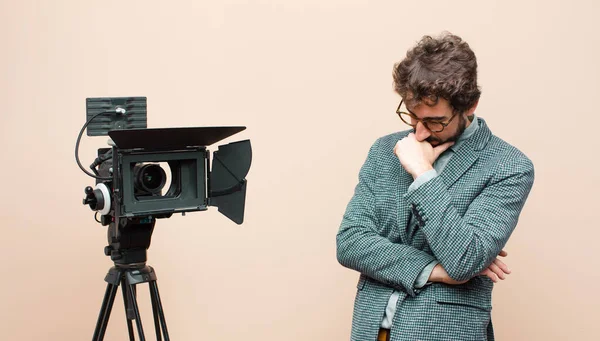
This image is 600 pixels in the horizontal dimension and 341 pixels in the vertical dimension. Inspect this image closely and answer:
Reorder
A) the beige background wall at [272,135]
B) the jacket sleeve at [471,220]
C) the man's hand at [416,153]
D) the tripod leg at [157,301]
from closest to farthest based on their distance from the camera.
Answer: the jacket sleeve at [471,220], the man's hand at [416,153], the tripod leg at [157,301], the beige background wall at [272,135]

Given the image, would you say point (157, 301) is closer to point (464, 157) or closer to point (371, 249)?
point (371, 249)

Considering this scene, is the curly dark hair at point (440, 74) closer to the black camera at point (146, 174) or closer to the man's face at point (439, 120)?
the man's face at point (439, 120)

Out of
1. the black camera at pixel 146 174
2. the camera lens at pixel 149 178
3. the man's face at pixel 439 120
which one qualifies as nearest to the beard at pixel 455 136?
the man's face at pixel 439 120

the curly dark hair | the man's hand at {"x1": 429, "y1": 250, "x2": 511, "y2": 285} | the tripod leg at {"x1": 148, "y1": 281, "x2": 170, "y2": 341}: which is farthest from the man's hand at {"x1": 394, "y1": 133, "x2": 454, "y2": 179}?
the tripod leg at {"x1": 148, "y1": 281, "x2": 170, "y2": 341}

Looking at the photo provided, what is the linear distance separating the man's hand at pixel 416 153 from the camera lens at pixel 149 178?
0.68 metres

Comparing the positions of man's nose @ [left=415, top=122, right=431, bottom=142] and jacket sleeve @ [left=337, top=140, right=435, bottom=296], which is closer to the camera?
jacket sleeve @ [left=337, top=140, right=435, bottom=296]

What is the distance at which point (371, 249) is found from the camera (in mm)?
1969

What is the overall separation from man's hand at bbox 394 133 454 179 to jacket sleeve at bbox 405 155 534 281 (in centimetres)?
6

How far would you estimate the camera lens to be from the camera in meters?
1.98

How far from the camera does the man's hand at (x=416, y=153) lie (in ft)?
6.34

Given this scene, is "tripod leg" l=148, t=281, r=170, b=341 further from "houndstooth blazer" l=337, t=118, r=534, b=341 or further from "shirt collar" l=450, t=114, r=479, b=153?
"shirt collar" l=450, t=114, r=479, b=153
